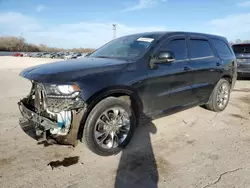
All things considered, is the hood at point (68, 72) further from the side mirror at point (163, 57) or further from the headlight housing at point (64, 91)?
the side mirror at point (163, 57)

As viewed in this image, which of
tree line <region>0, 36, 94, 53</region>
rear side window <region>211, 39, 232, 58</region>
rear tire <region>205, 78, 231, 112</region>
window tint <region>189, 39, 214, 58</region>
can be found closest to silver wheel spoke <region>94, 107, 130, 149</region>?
window tint <region>189, 39, 214, 58</region>

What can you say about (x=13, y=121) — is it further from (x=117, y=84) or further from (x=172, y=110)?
(x=172, y=110)

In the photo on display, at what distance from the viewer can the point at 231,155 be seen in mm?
3223

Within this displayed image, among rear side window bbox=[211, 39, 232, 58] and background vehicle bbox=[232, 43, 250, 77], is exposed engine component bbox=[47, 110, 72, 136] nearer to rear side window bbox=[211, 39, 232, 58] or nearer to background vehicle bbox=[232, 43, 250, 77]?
rear side window bbox=[211, 39, 232, 58]

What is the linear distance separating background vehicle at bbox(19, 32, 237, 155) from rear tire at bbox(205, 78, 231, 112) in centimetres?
33

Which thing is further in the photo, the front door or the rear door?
the rear door

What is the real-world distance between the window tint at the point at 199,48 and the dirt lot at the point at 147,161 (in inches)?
59.1

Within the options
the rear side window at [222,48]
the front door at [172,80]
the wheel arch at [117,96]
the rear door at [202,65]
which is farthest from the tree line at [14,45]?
the wheel arch at [117,96]

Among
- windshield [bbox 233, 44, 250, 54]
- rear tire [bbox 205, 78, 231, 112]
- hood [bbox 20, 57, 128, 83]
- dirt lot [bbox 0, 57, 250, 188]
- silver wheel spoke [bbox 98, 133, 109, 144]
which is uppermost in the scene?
windshield [bbox 233, 44, 250, 54]

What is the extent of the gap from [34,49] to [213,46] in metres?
104

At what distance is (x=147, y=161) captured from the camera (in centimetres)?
302

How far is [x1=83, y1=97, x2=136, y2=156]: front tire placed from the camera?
2898 millimetres

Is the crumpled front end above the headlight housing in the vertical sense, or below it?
below

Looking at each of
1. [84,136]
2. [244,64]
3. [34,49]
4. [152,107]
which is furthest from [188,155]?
[34,49]
